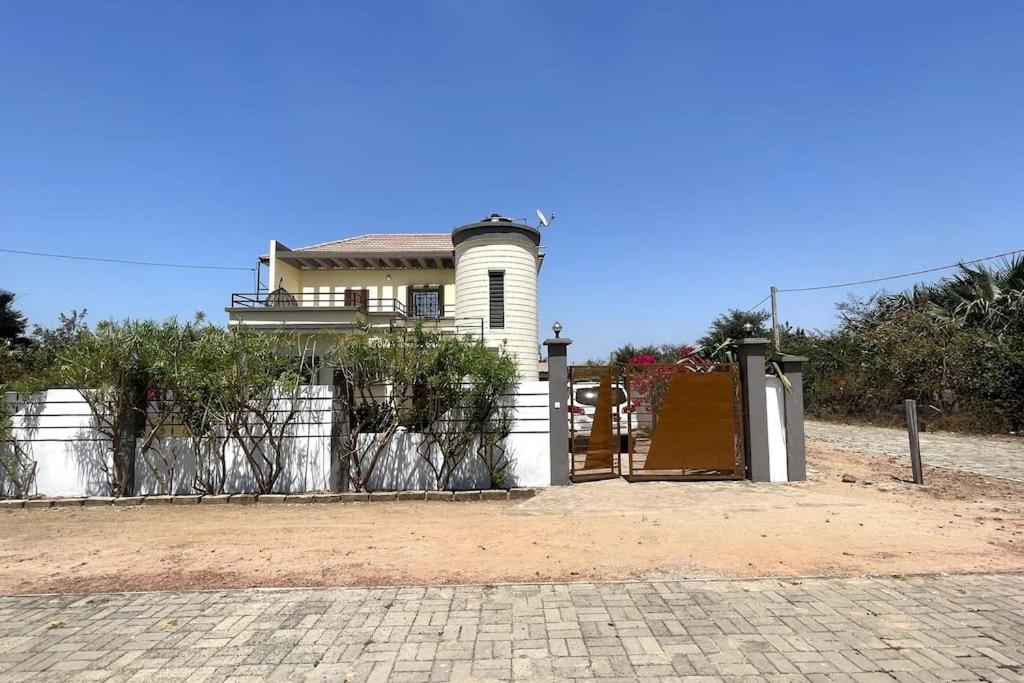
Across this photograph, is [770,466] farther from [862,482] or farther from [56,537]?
[56,537]

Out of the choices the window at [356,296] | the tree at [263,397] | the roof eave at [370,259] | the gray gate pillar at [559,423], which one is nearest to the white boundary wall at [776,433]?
the gray gate pillar at [559,423]

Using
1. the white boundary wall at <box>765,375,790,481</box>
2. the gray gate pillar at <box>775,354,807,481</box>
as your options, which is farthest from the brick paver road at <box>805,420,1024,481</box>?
the white boundary wall at <box>765,375,790,481</box>

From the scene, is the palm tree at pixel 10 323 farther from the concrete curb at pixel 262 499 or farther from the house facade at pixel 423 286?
the concrete curb at pixel 262 499

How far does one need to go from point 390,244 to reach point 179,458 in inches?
735

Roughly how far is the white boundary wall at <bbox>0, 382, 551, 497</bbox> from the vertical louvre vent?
38.1 ft

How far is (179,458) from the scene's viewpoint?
7980 mm

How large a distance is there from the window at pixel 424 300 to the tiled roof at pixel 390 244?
1827mm

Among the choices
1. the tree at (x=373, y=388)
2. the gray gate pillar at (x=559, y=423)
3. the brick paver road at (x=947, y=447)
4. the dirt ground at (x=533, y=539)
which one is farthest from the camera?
the brick paver road at (x=947, y=447)

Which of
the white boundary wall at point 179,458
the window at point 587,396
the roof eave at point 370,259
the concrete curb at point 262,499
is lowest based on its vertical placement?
the concrete curb at point 262,499

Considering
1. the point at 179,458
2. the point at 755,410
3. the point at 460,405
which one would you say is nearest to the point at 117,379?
the point at 179,458

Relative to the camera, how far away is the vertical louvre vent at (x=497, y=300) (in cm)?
1948

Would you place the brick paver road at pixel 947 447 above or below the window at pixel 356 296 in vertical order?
below

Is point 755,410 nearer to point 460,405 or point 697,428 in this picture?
point 697,428

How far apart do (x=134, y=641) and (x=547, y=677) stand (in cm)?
268
